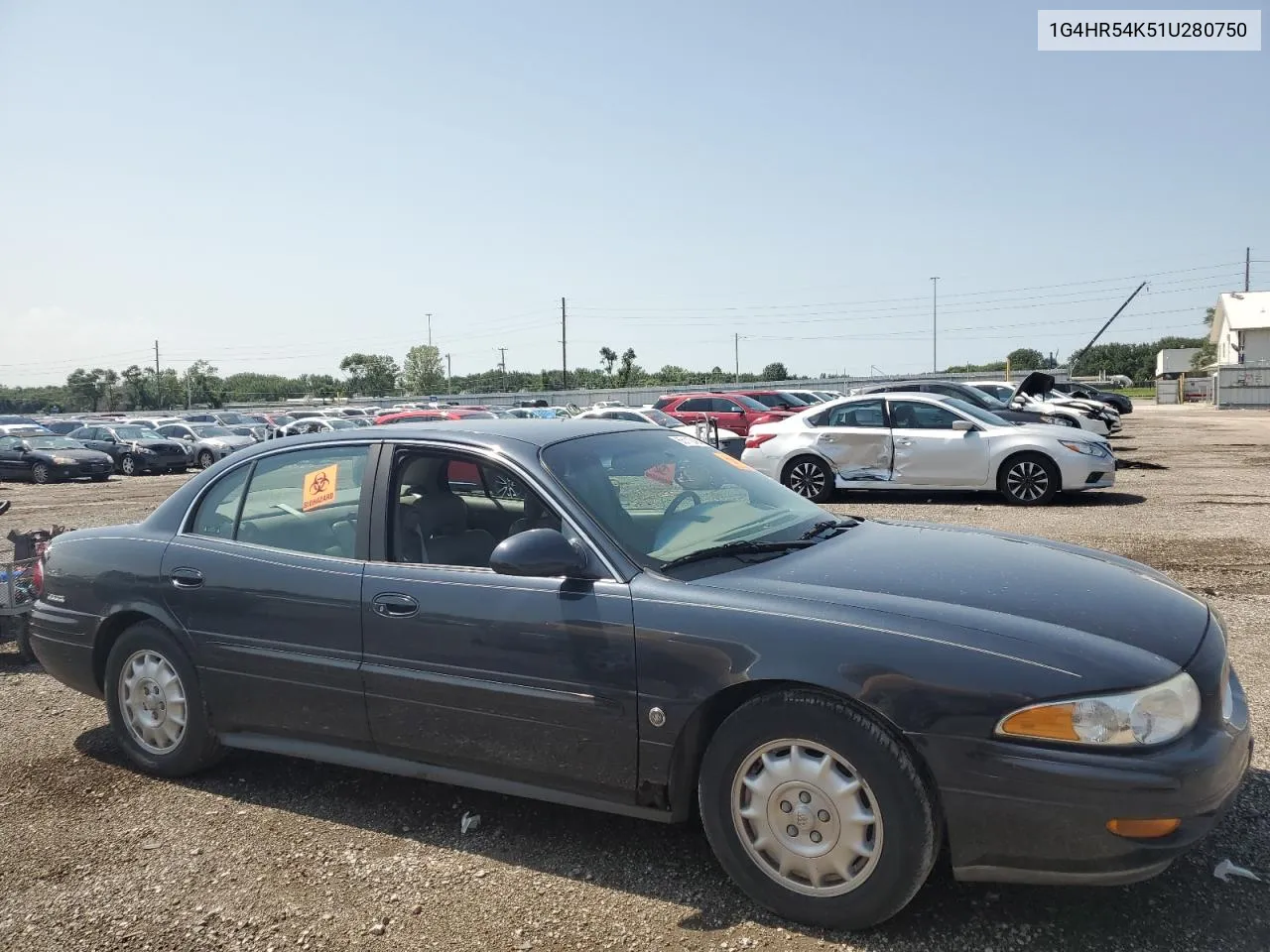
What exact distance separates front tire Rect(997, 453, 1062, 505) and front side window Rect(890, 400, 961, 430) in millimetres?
958

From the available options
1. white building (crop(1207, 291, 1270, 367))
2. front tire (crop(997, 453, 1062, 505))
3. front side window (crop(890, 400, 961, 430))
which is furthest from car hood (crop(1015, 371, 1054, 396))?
white building (crop(1207, 291, 1270, 367))

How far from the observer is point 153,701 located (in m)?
4.28

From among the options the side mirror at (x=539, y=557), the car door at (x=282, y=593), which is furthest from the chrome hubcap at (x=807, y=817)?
the car door at (x=282, y=593)

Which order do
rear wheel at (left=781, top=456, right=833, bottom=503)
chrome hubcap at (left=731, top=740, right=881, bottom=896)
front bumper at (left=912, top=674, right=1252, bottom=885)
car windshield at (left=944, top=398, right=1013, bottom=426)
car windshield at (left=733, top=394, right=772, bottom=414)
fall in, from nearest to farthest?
front bumper at (left=912, top=674, right=1252, bottom=885), chrome hubcap at (left=731, top=740, right=881, bottom=896), car windshield at (left=944, top=398, right=1013, bottom=426), rear wheel at (left=781, top=456, right=833, bottom=503), car windshield at (left=733, top=394, right=772, bottom=414)

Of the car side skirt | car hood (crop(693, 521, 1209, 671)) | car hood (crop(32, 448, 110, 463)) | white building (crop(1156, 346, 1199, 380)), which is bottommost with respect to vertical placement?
the car side skirt

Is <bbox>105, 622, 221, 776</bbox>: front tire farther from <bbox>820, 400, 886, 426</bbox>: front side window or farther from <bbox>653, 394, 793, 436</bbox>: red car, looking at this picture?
<bbox>653, 394, 793, 436</bbox>: red car

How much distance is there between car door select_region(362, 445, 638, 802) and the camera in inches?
126

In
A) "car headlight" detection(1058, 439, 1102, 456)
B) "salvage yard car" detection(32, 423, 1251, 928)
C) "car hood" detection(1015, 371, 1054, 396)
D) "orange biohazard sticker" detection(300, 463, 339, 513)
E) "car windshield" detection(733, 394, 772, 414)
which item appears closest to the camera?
"salvage yard car" detection(32, 423, 1251, 928)

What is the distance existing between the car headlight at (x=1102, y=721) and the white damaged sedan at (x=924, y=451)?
33.6 ft

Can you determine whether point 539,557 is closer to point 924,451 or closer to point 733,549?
point 733,549

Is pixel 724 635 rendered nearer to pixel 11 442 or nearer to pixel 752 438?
pixel 752 438

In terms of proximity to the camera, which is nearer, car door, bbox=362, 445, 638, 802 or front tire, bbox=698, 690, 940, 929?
front tire, bbox=698, 690, 940, 929

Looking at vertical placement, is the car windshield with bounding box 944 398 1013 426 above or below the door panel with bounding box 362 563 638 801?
above

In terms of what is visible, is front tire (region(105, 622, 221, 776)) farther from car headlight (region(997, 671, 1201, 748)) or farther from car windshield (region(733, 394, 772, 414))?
car windshield (region(733, 394, 772, 414))
